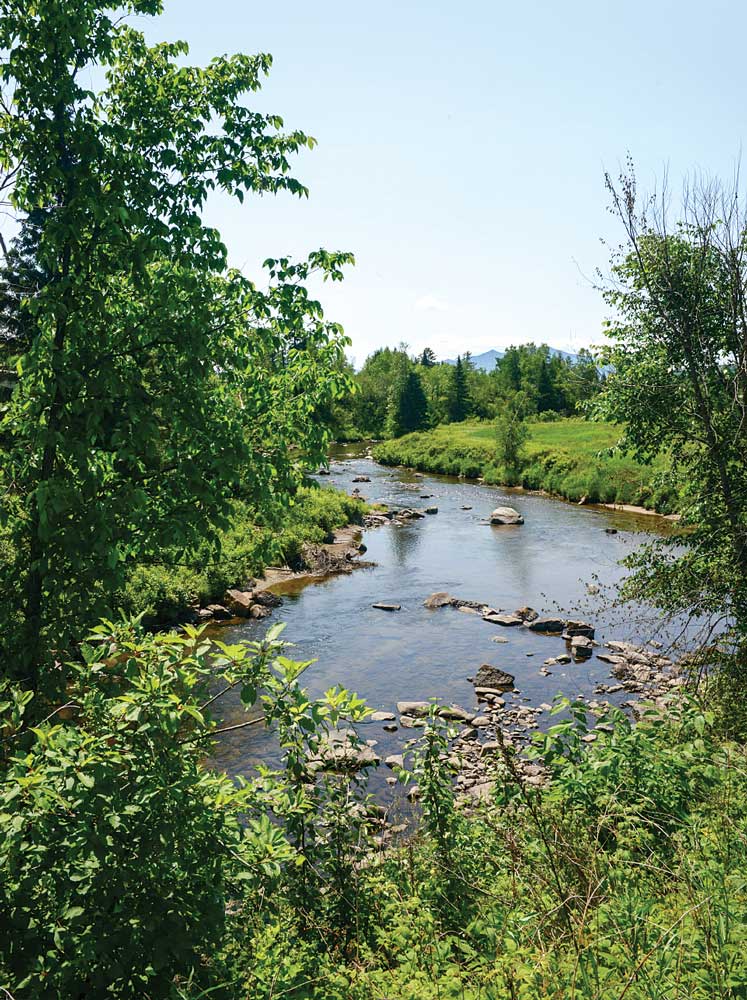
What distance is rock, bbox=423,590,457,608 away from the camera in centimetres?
2192

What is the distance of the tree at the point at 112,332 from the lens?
15.9ft

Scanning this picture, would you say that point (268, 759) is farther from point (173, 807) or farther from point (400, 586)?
point (400, 586)

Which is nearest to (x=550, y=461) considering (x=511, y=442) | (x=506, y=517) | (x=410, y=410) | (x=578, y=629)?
(x=511, y=442)

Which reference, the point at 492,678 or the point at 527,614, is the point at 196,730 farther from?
the point at 527,614

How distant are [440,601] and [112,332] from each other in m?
17.8

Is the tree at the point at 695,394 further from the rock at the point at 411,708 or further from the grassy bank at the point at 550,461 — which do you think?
the grassy bank at the point at 550,461

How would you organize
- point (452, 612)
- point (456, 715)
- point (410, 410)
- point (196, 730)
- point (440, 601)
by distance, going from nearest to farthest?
point (196, 730) < point (456, 715) < point (452, 612) < point (440, 601) < point (410, 410)

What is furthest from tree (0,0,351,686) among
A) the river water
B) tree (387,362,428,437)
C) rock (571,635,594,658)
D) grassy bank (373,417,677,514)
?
tree (387,362,428,437)

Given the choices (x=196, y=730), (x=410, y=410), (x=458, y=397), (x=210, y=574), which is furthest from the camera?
(x=458, y=397)

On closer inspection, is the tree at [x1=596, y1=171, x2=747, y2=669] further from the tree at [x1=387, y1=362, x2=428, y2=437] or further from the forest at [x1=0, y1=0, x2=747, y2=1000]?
the tree at [x1=387, y1=362, x2=428, y2=437]

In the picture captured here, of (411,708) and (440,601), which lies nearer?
(411,708)

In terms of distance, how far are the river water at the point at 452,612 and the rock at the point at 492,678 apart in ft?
1.06

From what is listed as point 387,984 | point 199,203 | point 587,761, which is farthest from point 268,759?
point 199,203

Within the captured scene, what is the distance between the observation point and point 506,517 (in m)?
34.8
